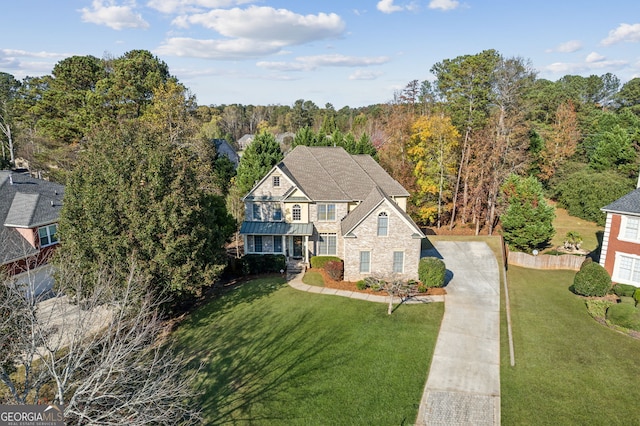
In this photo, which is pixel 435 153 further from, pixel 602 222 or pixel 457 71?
pixel 602 222

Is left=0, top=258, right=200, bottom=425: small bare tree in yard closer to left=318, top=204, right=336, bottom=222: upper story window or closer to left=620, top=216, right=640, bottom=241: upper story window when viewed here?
left=318, top=204, right=336, bottom=222: upper story window

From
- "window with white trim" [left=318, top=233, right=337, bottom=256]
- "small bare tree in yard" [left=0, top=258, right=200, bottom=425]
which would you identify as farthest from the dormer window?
"small bare tree in yard" [left=0, top=258, right=200, bottom=425]

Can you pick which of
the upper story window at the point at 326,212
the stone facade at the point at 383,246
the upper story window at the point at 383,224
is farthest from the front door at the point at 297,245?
the upper story window at the point at 383,224

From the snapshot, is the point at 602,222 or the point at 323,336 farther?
the point at 602,222

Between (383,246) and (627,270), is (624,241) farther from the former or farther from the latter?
(383,246)

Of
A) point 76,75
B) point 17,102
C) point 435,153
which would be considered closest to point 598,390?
point 435,153

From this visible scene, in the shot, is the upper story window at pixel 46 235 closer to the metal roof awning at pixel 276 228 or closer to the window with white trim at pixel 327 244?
the metal roof awning at pixel 276 228
